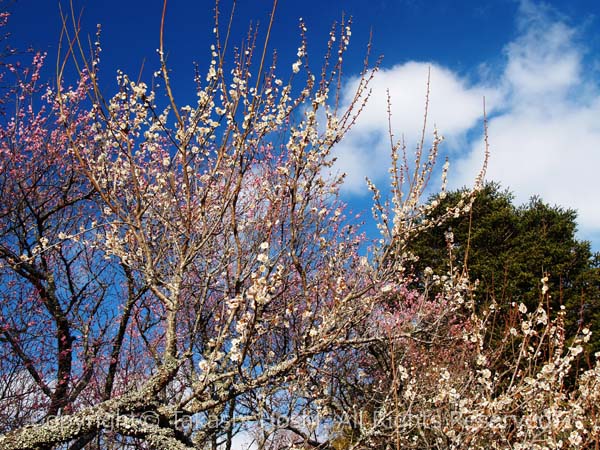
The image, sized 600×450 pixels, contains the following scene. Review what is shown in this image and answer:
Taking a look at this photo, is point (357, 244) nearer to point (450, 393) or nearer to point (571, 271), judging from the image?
point (450, 393)

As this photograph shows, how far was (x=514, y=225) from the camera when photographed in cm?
1543

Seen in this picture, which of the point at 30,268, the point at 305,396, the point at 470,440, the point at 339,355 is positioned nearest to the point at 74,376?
the point at 30,268

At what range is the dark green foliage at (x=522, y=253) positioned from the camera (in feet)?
43.2

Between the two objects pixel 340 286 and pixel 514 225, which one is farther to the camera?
pixel 514 225

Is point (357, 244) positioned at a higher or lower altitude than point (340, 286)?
higher

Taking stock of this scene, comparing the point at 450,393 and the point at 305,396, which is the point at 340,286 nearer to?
the point at 450,393

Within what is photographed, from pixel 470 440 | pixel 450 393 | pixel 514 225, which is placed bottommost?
pixel 470 440

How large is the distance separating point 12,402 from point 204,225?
372 cm

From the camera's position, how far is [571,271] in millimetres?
14320

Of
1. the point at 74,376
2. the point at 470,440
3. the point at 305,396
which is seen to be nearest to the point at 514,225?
the point at 305,396

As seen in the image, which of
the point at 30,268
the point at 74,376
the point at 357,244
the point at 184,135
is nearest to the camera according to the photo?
the point at 184,135

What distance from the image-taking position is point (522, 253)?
14.2 meters

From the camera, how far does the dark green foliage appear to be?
13156 millimetres

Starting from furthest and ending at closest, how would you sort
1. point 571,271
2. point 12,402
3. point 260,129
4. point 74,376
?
point 571,271 < point 74,376 < point 12,402 < point 260,129
